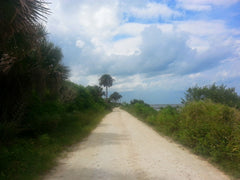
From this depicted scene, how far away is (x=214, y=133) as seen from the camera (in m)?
→ 6.28

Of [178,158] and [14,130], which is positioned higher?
[14,130]

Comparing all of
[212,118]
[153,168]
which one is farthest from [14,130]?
[212,118]

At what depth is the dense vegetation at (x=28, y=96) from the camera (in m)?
4.54

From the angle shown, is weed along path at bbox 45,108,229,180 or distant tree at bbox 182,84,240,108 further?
distant tree at bbox 182,84,240,108

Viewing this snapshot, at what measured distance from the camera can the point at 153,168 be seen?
16.8 feet

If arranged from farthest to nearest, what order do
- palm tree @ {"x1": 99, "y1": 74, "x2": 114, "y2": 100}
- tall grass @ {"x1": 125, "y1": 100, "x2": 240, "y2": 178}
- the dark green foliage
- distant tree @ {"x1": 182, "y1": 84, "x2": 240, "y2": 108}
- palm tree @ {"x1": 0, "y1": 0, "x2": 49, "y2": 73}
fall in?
palm tree @ {"x1": 99, "y1": 74, "x2": 114, "y2": 100} < the dark green foliage < distant tree @ {"x1": 182, "y1": 84, "x2": 240, "y2": 108} < tall grass @ {"x1": 125, "y1": 100, "x2": 240, "y2": 178} < palm tree @ {"x1": 0, "y1": 0, "x2": 49, "y2": 73}

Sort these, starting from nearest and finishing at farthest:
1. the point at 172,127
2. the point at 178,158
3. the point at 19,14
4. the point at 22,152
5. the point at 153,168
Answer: the point at 19,14 < the point at 153,168 < the point at 22,152 < the point at 178,158 < the point at 172,127

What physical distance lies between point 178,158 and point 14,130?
5628mm

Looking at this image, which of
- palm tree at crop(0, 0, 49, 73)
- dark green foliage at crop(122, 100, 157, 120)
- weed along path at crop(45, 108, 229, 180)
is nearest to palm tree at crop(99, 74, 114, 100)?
dark green foliage at crop(122, 100, 157, 120)

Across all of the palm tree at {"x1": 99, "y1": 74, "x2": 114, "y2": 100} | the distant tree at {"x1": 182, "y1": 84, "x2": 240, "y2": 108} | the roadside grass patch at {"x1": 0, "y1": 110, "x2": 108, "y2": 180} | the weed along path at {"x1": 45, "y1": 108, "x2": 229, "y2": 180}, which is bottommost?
the weed along path at {"x1": 45, "y1": 108, "x2": 229, "y2": 180}

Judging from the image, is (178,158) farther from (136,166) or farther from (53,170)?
(53,170)

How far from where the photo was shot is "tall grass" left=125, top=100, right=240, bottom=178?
5285mm

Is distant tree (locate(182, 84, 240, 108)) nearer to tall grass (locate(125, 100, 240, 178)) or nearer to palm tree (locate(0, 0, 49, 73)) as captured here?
tall grass (locate(125, 100, 240, 178))

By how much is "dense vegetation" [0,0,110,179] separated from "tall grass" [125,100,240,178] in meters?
4.97
